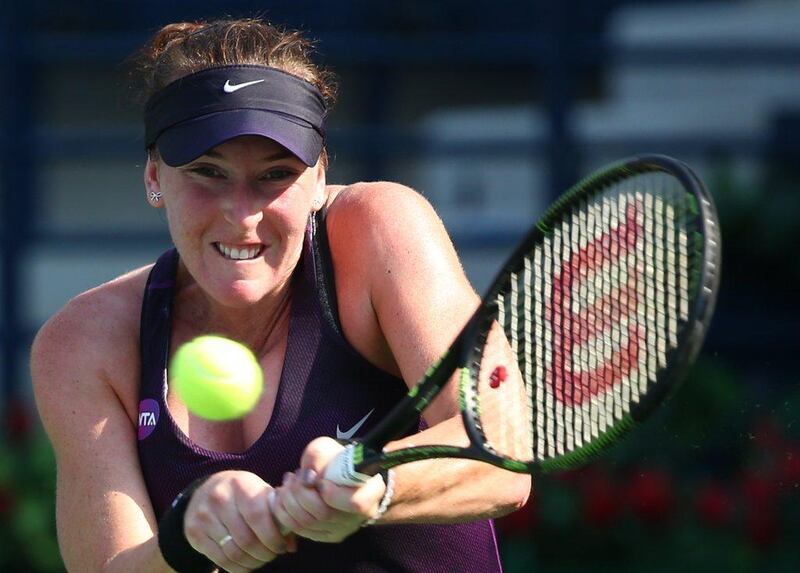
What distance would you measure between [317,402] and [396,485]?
40 centimetres

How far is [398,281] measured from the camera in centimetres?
257

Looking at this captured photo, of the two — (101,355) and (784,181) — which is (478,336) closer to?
(101,355)

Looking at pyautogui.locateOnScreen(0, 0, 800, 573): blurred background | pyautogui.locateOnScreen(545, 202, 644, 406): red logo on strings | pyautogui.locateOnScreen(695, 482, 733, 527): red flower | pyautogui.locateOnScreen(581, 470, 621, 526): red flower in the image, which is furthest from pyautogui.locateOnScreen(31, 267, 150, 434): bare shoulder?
pyautogui.locateOnScreen(0, 0, 800, 573): blurred background

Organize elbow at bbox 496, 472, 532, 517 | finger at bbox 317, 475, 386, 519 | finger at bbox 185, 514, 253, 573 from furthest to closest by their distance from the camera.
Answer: elbow at bbox 496, 472, 532, 517, finger at bbox 185, 514, 253, 573, finger at bbox 317, 475, 386, 519

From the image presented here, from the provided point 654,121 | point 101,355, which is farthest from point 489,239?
point 101,355

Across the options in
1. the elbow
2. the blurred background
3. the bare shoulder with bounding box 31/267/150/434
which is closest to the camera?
the elbow

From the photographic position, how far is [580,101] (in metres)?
6.76

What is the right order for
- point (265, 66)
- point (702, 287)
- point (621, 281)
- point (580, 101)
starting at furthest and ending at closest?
point (580, 101)
point (265, 66)
point (621, 281)
point (702, 287)

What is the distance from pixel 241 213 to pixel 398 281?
294mm

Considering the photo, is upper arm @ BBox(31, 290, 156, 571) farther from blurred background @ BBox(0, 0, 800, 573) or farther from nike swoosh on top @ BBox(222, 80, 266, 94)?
blurred background @ BBox(0, 0, 800, 573)

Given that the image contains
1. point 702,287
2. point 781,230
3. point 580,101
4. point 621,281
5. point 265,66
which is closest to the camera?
point 702,287

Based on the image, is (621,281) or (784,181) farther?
(784,181)

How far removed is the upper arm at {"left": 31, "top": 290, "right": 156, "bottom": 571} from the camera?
2.64 metres

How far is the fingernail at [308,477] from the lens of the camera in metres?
2.18
